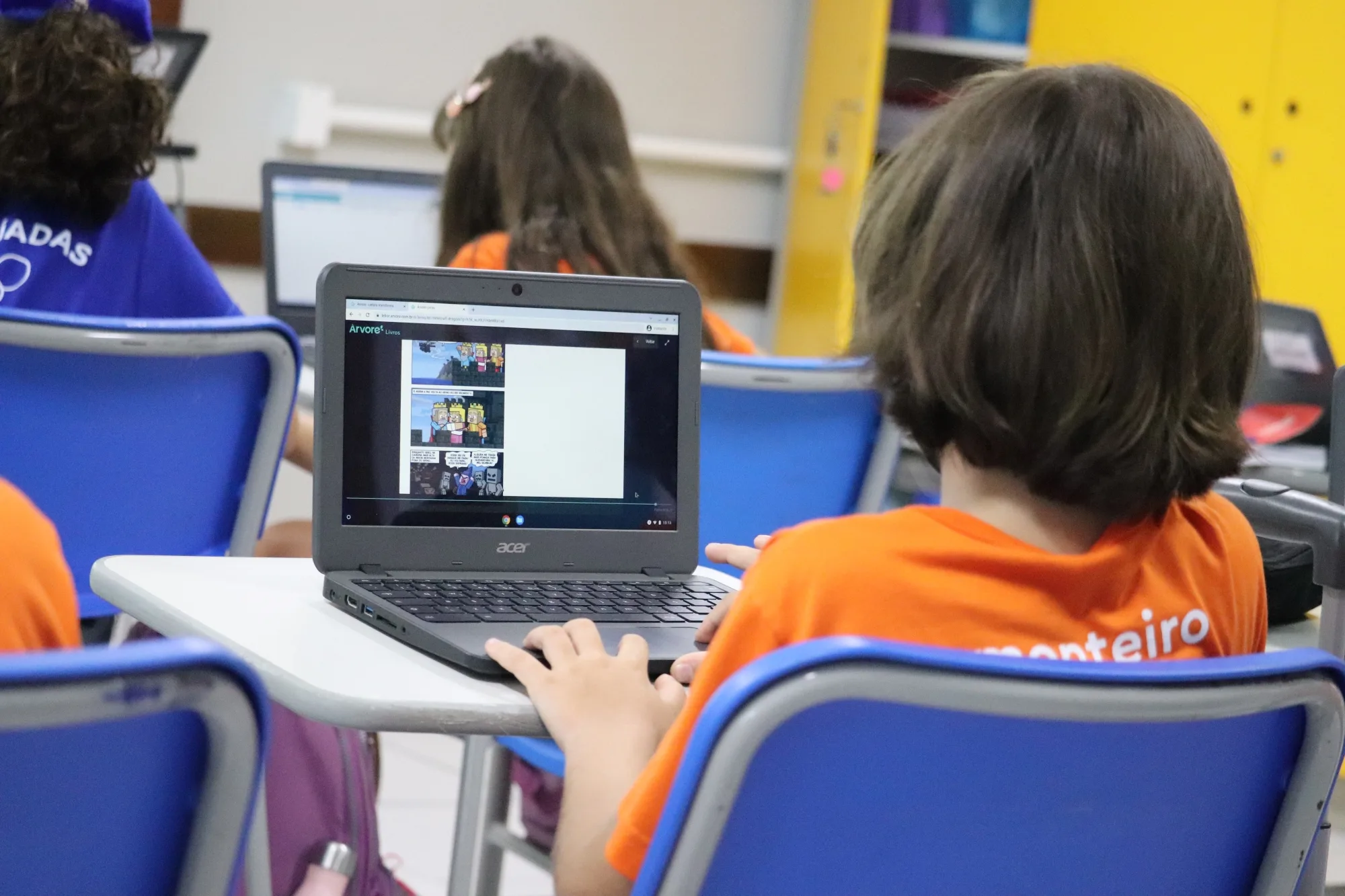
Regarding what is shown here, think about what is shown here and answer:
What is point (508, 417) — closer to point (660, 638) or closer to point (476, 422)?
point (476, 422)

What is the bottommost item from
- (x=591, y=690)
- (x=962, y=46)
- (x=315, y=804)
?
(x=315, y=804)

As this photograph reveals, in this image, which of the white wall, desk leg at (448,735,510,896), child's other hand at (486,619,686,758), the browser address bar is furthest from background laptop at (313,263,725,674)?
the white wall

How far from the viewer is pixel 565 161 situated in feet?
7.50

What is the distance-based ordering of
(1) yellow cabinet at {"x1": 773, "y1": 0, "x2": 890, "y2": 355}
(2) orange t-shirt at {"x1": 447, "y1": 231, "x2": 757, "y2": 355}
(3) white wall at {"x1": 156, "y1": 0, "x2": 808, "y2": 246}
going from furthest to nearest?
(1) yellow cabinet at {"x1": 773, "y1": 0, "x2": 890, "y2": 355} → (3) white wall at {"x1": 156, "y1": 0, "x2": 808, "y2": 246} → (2) orange t-shirt at {"x1": 447, "y1": 231, "x2": 757, "y2": 355}

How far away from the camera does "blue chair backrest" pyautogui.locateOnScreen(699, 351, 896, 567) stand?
6.15 feet

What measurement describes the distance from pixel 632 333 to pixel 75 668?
81 cm

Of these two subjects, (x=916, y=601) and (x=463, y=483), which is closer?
(x=916, y=601)

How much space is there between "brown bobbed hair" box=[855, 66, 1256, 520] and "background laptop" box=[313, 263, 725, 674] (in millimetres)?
368

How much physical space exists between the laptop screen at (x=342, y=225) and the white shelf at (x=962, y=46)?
2104 millimetres

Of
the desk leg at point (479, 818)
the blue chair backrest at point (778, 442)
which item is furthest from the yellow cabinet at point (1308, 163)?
the desk leg at point (479, 818)

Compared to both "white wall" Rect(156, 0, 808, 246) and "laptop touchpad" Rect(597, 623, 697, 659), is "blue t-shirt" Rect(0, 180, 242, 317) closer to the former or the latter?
"laptop touchpad" Rect(597, 623, 697, 659)

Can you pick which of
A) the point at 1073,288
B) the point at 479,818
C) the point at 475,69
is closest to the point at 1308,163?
the point at 475,69

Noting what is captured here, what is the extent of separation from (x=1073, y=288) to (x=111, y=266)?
4.54 feet

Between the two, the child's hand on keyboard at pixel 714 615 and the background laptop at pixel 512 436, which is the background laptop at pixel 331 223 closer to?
the background laptop at pixel 512 436
